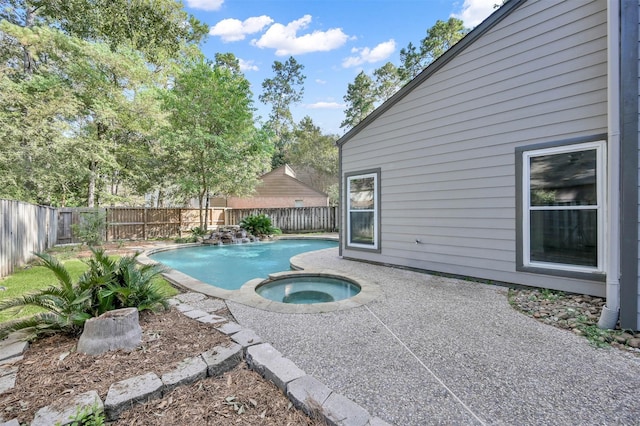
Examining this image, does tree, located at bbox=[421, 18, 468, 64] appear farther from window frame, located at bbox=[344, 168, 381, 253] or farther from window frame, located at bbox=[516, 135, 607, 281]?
window frame, located at bbox=[516, 135, 607, 281]

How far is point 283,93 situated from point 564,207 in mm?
29779

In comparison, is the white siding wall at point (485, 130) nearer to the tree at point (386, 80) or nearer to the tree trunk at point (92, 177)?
the tree trunk at point (92, 177)

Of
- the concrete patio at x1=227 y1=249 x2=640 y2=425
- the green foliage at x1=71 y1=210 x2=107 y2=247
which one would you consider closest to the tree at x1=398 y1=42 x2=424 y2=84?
the green foliage at x1=71 y1=210 x2=107 y2=247

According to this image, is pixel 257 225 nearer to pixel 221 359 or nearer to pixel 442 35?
pixel 221 359

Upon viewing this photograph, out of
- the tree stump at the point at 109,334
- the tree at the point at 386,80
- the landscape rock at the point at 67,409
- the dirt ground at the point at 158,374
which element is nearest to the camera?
the landscape rock at the point at 67,409

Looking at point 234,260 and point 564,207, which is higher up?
point 564,207

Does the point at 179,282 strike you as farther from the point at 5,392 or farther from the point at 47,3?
the point at 47,3

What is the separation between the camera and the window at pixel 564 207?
11.5 ft

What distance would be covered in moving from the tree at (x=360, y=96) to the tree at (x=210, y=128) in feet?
39.3

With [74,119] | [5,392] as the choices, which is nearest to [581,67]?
[5,392]

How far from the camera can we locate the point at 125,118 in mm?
12109

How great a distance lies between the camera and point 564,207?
3740 mm

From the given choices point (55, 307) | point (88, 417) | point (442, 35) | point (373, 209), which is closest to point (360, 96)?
point (442, 35)

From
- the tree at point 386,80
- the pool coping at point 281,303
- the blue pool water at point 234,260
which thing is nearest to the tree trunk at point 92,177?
the blue pool water at point 234,260
